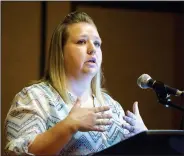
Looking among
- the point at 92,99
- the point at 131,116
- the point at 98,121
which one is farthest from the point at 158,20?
the point at 98,121

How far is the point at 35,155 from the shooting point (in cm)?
117

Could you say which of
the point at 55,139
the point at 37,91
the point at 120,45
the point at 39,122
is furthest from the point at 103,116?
the point at 120,45

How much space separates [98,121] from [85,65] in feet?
1.42

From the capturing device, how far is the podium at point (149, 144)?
91cm

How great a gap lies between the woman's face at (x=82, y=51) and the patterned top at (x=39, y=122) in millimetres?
119

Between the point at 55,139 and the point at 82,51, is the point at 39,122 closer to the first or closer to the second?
the point at 55,139

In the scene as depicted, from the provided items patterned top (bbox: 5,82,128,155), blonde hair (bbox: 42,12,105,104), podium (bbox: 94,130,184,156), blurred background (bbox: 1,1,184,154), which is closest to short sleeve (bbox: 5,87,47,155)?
patterned top (bbox: 5,82,128,155)

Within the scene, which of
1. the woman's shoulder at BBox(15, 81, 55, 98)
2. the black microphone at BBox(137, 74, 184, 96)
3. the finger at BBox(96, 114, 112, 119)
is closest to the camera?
the finger at BBox(96, 114, 112, 119)

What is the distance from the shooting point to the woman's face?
1.50 m

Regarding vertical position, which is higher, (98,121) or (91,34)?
(91,34)

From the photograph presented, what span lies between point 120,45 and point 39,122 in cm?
207

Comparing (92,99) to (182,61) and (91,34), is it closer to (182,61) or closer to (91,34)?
(91,34)

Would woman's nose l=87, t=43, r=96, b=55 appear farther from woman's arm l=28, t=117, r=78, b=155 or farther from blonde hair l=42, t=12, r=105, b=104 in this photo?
woman's arm l=28, t=117, r=78, b=155

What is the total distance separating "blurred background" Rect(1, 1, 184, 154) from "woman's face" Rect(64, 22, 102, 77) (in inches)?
61.4
